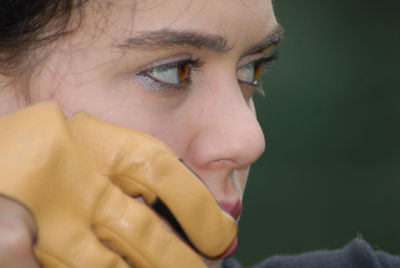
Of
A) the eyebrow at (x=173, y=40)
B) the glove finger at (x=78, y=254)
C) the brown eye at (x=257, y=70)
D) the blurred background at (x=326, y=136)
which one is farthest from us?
the blurred background at (x=326, y=136)

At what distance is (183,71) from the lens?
0.82 meters

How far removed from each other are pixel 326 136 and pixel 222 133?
8.01 ft

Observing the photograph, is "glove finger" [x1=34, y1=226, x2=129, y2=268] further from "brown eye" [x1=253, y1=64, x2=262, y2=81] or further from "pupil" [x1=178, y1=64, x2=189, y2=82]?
"brown eye" [x1=253, y1=64, x2=262, y2=81]

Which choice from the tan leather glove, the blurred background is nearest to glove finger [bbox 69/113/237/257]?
the tan leather glove

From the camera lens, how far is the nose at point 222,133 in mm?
793

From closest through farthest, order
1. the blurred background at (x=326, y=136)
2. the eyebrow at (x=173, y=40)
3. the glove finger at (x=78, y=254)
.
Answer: the glove finger at (x=78, y=254)
the eyebrow at (x=173, y=40)
the blurred background at (x=326, y=136)

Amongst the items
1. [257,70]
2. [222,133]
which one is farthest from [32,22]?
[257,70]

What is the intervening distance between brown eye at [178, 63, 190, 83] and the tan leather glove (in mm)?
169

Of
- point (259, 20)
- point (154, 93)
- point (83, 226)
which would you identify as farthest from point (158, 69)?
point (83, 226)

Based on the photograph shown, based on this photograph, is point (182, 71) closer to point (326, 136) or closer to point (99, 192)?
point (99, 192)

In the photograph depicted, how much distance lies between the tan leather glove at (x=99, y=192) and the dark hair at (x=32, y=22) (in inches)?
6.2

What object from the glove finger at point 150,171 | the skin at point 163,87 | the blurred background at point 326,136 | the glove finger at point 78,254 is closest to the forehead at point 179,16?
the skin at point 163,87

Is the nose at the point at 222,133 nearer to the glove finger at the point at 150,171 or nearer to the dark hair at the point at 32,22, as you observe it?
the glove finger at the point at 150,171

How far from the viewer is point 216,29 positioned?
2.57 feet
